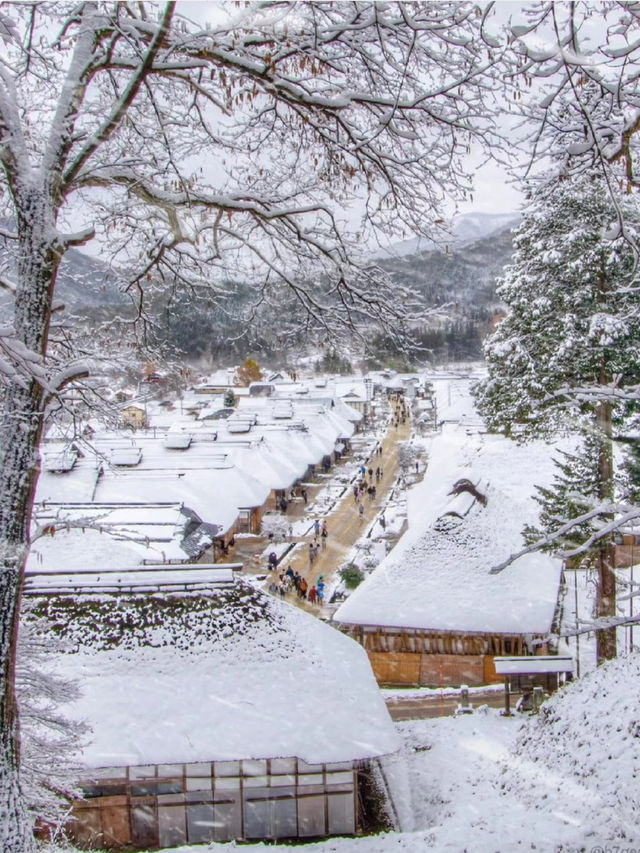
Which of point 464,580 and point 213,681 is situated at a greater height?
point 213,681

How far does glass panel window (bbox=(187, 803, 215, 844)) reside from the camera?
10867 millimetres

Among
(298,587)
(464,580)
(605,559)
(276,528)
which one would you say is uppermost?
(605,559)

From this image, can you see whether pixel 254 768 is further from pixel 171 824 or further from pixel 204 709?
pixel 171 824

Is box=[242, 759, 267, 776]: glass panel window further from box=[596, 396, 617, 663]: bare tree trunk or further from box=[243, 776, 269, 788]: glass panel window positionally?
box=[596, 396, 617, 663]: bare tree trunk

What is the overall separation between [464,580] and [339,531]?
48.3 ft

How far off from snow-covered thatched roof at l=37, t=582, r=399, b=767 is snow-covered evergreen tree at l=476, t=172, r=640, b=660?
238 inches

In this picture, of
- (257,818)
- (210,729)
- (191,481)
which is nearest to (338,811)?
(257,818)

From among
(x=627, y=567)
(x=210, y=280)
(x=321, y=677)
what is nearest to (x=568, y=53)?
(x=210, y=280)

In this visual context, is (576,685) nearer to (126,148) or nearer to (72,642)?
(72,642)

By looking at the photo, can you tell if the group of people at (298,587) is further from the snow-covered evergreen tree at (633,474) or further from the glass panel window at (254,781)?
the glass panel window at (254,781)

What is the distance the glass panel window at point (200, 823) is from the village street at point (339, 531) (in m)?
11.8

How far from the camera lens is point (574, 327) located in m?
14.6

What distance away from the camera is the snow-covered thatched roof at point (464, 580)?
17719 mm

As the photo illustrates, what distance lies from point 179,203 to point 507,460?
985 inches
